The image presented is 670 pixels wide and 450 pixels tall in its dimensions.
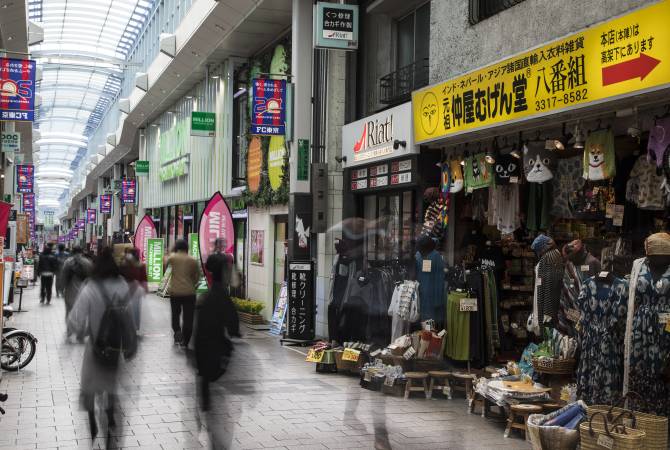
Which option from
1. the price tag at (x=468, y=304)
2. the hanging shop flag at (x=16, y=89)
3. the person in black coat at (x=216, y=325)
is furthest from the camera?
the hanging shop flag at (x=16, y=89)

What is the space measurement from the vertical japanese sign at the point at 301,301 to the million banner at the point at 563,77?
4.33 m

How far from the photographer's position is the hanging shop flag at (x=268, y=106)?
15.3 m

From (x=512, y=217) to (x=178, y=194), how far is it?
2145cm

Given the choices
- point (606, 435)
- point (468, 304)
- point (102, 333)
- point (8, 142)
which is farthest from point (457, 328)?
point (8, 142)

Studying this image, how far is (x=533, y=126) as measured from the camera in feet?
29.0

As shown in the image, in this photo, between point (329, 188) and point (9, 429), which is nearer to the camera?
point (9, 429)

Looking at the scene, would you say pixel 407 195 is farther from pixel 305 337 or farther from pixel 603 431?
pixel 603 431

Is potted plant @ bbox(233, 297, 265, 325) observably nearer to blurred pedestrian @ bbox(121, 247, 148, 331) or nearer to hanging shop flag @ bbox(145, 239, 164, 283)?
blurred pedestrian @ bbox(121, 247, 148, 331)

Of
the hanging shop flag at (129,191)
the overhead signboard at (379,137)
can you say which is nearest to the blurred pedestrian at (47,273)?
the overhead signboard at (379,137)

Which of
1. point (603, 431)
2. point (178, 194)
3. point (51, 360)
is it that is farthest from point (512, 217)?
point (178, 194)

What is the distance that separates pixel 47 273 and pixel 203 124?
695 centimetres

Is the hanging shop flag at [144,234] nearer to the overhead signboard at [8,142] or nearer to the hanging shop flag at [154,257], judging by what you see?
the hanging shop flag at [154,257]

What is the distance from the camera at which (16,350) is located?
10.8 metres

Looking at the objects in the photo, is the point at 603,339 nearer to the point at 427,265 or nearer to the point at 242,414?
the point at 427,265
